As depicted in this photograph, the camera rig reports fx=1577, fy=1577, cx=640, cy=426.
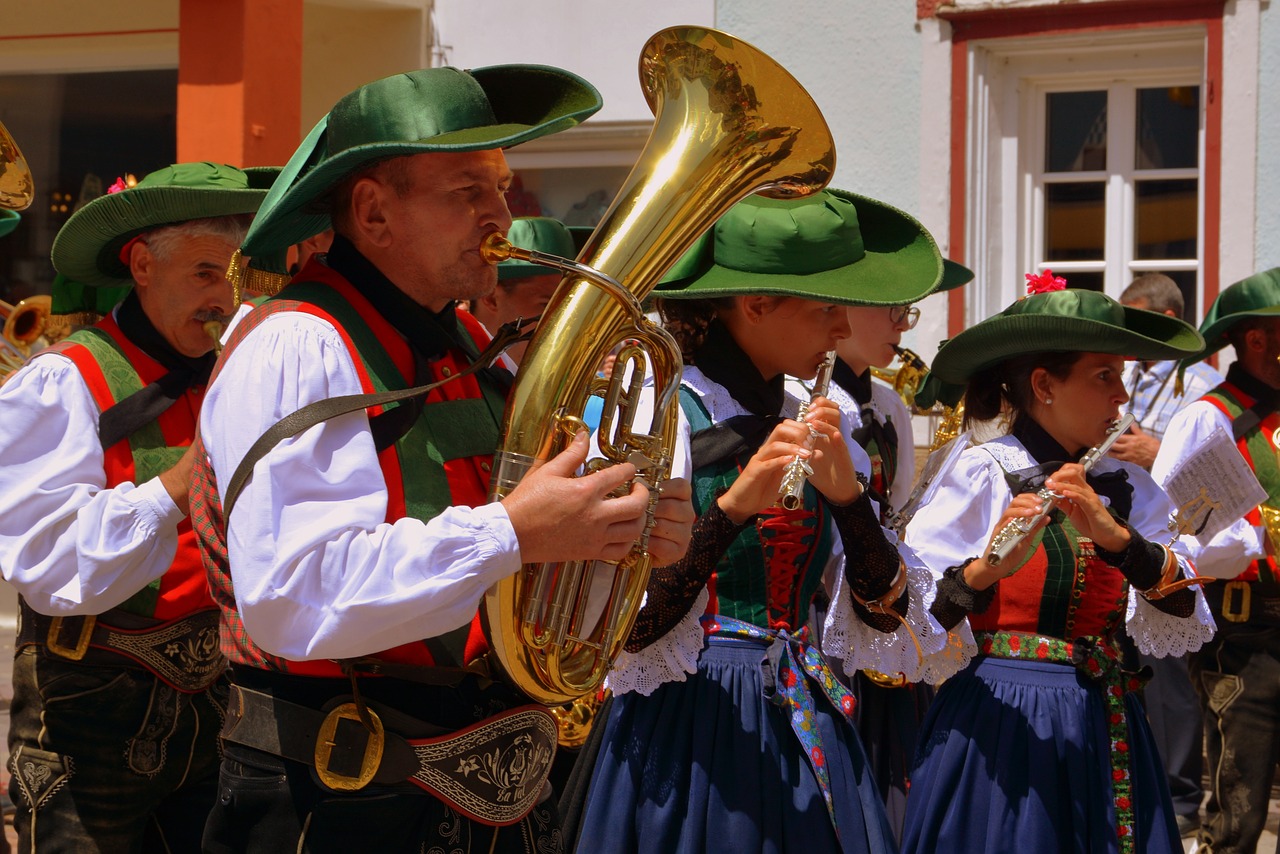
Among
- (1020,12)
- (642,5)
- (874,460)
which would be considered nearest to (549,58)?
(642,5)

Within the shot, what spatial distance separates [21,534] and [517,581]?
56.7 inches

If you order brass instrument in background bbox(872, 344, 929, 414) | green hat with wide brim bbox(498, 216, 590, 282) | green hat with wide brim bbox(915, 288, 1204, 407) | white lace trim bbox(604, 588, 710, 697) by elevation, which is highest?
green hat with wide brim bbox(498, 216, 590, 282)

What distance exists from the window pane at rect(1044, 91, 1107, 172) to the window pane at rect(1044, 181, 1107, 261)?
0.11 metres

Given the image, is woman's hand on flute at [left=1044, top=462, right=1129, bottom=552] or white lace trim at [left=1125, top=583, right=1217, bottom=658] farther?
white lace trim at [left=1125, top=583, right=1217, bottom=658]

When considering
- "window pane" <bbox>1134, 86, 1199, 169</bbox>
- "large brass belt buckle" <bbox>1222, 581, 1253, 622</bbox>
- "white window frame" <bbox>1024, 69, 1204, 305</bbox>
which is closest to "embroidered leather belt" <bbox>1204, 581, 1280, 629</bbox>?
"large brass belt buckle" <bbox>1222, 581, 1253, 622</bbox>

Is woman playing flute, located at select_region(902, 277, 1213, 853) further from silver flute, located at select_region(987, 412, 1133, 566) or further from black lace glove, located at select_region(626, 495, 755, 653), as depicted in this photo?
black lace glove, located at select_region(626, 495, 755, 653)

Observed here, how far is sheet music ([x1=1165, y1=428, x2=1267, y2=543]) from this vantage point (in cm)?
462

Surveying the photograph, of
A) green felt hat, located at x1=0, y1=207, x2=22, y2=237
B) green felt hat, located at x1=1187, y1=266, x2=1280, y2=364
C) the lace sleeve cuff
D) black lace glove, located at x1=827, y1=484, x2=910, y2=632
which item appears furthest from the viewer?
green felt hat, located at x1=1187, y1=266, x2=1280, y2=364

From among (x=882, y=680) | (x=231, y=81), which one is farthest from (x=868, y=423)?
(x=231, y=81)

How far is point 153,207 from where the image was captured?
364cm

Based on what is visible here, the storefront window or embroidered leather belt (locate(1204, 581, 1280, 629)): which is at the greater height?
the storefront window

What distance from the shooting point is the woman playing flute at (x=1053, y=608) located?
12.3ft

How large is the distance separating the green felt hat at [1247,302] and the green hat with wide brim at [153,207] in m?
3.30

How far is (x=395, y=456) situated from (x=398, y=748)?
42cm
